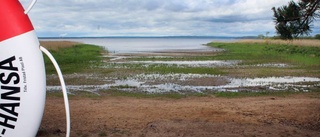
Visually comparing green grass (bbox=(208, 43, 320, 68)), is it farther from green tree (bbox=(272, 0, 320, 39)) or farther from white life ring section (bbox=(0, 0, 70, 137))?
white life ring section (bbox=(0, 0, 70, 137))

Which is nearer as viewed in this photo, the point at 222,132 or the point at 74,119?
the point at 222,132

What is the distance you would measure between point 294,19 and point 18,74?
389 cm

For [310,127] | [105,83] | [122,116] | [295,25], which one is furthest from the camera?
[105,83]

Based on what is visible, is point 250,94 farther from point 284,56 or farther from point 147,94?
point 284,56

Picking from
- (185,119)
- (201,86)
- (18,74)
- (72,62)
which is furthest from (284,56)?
(18,74)

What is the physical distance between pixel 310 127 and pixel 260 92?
4.94m

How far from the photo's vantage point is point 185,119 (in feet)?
22.2

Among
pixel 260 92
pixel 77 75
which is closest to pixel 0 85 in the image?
pixel 260 92

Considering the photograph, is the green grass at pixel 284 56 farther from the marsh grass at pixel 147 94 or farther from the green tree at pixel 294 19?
the green tree at pixel 294 19

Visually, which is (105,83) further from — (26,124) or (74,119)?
(26,124)

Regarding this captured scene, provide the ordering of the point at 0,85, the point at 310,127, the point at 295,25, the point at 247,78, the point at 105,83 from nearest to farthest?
the point at 0,85 < the point at 295,25 < the point at 310,127 < the point at 105,83 < the point at 247,78

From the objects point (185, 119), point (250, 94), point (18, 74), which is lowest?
point (250, 94)

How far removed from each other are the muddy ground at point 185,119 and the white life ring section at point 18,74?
6.47 feet

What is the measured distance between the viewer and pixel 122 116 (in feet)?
23.1
